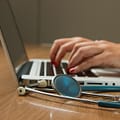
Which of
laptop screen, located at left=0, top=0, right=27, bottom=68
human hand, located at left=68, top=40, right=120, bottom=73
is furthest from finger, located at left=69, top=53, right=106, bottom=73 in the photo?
laptop screen, located at left=0, top=0, right=27, bottom=68

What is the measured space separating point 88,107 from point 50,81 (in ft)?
0.39

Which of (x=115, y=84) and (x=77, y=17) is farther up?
(x=115, y=84)

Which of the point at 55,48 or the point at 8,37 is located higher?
the point at 8,37

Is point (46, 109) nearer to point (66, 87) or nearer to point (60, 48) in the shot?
point (66, 87)

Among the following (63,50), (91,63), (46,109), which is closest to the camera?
(46,109)

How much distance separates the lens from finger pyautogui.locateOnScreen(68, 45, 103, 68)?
752 millimetres

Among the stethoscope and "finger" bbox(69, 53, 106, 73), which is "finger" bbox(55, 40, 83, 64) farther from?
the stethoscope

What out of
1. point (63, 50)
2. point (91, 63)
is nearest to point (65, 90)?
point (91, 63)

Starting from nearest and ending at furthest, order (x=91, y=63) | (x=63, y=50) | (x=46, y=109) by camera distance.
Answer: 1. (x=46, y=109)
2. (x=91, y=63)
3. (x=63, y=50)

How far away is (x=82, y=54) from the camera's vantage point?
0.76 metres

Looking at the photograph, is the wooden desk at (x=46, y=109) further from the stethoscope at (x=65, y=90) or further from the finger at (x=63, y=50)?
the finger at (x=63, y=50)

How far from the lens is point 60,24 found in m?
3.10

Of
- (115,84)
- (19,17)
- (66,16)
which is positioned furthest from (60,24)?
(115,84)

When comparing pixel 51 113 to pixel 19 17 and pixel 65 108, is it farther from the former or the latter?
pixel 19 17
